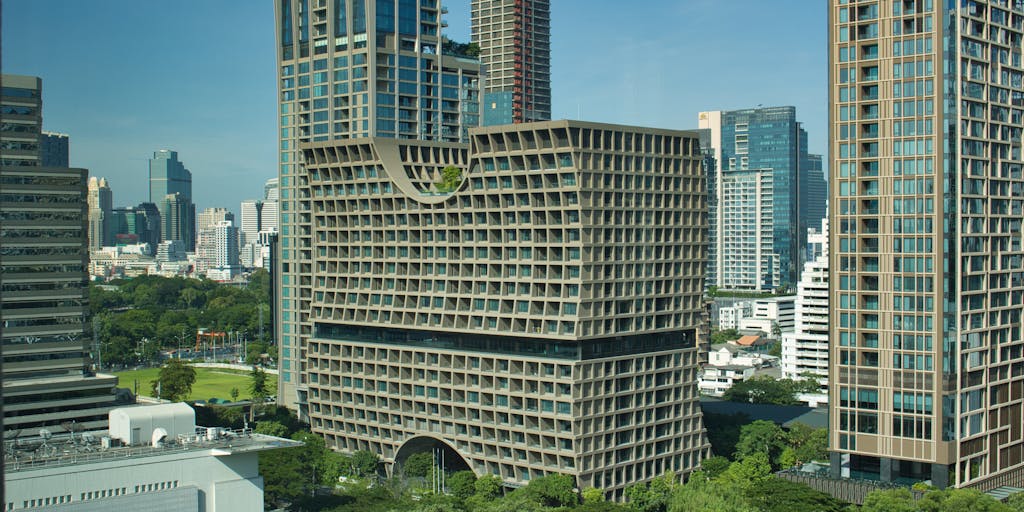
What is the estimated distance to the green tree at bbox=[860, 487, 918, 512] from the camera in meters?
71.6

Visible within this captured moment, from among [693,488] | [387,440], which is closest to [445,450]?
[387,440]

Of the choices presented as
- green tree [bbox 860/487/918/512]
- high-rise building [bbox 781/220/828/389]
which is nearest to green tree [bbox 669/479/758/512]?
green tree [bbox 860/487/918/512]

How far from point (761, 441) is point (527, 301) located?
27.4 meters

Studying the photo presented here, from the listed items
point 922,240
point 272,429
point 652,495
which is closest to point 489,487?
point 652,495

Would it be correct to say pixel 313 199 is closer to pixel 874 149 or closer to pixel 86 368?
pixel 86 368

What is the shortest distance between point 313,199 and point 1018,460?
67.9 meters

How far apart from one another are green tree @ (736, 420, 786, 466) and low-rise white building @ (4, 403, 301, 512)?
44.4 meters

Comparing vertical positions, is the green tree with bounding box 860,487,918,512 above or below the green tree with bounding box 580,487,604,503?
above

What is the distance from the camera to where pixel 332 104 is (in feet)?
384

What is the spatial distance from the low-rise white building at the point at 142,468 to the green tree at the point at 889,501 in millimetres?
40690

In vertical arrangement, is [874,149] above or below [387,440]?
above

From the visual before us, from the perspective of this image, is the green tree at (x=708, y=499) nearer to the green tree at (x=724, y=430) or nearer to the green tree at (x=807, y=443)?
the green tree at (x=724, y=430)

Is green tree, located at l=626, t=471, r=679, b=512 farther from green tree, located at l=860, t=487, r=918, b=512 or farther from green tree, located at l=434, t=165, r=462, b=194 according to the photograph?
green tree, located at l=434, t=165, r=462, b=194

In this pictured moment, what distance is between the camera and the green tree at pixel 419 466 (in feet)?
307
